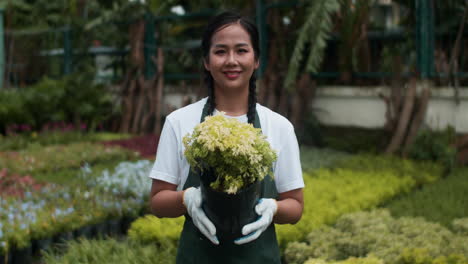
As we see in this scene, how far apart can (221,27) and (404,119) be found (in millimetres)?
5809

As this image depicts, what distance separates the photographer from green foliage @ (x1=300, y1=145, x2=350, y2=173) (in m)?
6.79

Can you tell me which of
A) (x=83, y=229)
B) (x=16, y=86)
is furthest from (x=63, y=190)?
(x=16, y=86)

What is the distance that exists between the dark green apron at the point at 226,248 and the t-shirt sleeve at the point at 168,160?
0.21ft

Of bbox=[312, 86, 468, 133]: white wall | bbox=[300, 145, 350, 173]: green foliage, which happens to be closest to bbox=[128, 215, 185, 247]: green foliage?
bbox=[300, 145, 350, 173]: green foliage

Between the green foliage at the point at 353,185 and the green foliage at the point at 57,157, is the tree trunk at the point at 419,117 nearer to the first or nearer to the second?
the green foliage at the point at 353,185

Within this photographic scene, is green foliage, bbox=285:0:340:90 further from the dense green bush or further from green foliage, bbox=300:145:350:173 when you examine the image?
the dense green bush

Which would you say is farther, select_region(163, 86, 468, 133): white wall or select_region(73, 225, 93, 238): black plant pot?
select_region(163, 86, 468, 133): white wall

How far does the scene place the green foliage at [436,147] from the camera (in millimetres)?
6910

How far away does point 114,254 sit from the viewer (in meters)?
3.49

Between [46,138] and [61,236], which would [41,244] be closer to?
[61,236]

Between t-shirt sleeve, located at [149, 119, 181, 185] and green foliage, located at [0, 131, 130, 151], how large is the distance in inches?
298

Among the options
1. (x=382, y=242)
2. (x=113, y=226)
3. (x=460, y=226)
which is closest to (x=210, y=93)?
Result: (x=382, y=242)

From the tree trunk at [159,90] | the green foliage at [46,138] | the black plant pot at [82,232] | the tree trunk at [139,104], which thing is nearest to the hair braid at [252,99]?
the black plant pot at [82,232]

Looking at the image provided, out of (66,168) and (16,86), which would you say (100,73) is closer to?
(16,86)
